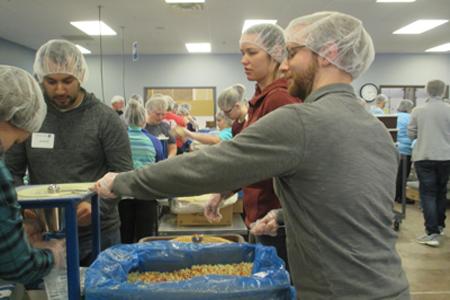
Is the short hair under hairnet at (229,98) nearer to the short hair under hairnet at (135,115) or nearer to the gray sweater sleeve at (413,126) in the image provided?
the short hair under hairnet at (135,115)

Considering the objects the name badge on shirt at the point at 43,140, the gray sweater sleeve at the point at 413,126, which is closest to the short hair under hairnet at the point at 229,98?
the name badge on shirt at the point at 43,140

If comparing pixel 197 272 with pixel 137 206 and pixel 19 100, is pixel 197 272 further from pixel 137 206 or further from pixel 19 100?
pixel 137 206

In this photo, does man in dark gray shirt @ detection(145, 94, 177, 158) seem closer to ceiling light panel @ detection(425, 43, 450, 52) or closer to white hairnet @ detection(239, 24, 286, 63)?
white hairnet @ detection(239, 24, 286, 63)

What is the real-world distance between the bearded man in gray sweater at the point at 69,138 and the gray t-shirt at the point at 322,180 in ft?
2.27

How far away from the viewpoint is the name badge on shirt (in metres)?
1.51

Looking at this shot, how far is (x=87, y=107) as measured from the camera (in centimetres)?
161

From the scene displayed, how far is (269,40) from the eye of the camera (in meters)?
1.77

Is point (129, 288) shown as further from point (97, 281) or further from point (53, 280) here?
point (53, 280)

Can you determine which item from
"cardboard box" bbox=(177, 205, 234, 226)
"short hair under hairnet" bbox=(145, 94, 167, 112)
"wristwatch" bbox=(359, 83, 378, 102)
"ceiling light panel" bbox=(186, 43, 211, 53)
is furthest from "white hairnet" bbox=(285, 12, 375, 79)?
"wristwatch" bbox=(359, 83, 378, 102)

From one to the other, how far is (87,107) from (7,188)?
2.68ft

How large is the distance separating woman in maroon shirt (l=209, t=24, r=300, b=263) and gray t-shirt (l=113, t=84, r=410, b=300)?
630mm

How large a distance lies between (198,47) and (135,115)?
6490 mm

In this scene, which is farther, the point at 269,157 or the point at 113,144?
the point at 113,144

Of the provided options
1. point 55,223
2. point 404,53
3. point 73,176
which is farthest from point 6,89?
point 404,53
